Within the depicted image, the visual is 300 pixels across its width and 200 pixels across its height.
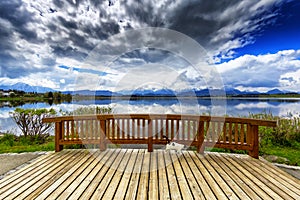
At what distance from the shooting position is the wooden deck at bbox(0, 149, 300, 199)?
2.13 m

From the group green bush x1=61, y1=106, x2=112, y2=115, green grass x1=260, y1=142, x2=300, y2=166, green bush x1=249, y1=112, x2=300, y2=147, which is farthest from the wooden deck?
green bush x1=61, y1=106, x2=112, y2=115

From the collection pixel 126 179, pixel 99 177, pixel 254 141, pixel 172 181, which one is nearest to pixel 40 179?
pixel 99 177

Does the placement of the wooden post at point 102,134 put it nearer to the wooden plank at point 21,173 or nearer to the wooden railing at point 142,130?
the wooden railing at point 142,130

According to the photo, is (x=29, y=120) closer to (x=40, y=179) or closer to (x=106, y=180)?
(x=40, y=179)

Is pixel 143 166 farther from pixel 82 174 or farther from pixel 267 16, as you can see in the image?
pixel 267 16

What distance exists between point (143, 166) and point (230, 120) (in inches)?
79.7

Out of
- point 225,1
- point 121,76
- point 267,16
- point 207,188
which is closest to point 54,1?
point 121,76

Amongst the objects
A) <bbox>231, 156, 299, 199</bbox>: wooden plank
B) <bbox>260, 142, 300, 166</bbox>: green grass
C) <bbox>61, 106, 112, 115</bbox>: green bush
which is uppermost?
<bbox>61, 106, 112, 115</bbox>: green bush

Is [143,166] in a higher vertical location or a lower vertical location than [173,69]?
lower

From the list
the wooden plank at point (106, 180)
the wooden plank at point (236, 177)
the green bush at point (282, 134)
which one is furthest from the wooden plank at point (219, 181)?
the green bush at point (282, 134)

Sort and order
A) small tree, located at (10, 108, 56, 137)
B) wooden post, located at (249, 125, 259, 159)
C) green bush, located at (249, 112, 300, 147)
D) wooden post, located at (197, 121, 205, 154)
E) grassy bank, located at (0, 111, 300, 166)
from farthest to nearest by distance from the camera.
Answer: small tree, located at (10, 108, 56, 137), green bush, located at (249, 112, 300, 147), grassy bank, located at (0, 111, 300, 166), wooden post, located at (197, 121, 205, 154), wooden post, located at (249, 125, 259, 159)

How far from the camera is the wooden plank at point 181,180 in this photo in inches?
83.4

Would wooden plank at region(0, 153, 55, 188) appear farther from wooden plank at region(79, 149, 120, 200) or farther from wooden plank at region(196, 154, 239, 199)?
wooden plank at region(196, 154, 239, 199)

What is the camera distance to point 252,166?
308 cm
